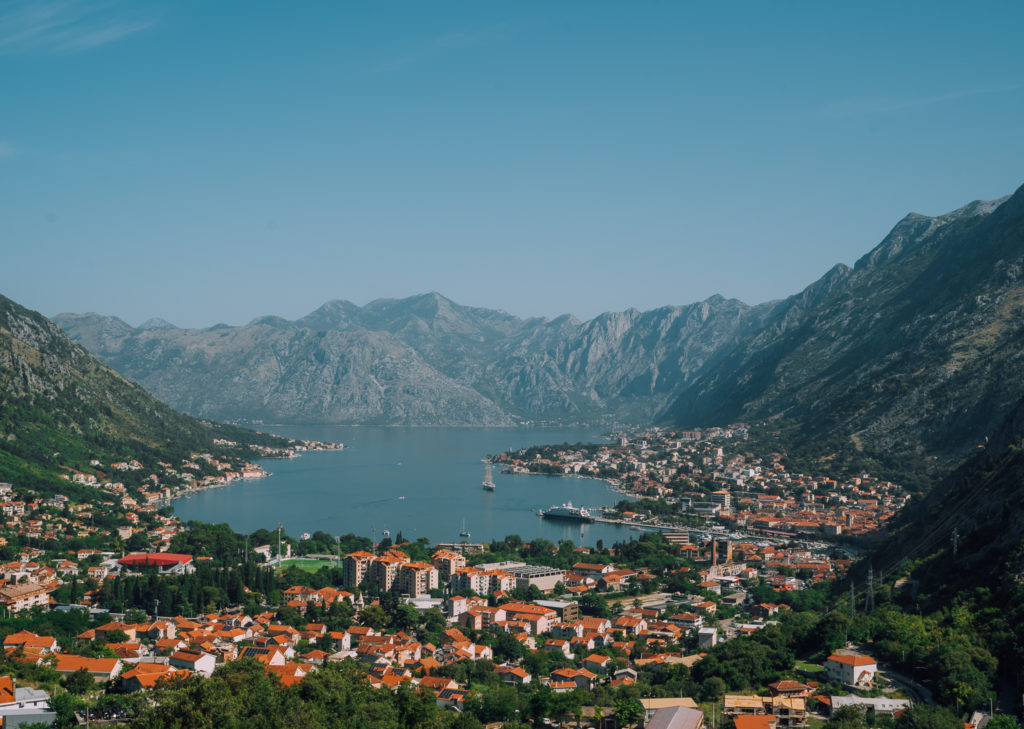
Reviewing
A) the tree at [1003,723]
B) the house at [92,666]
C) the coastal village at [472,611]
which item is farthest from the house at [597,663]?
the house at [92,666]

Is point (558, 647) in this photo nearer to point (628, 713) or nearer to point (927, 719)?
point (628, 713)

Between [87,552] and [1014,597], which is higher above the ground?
[1014,597]

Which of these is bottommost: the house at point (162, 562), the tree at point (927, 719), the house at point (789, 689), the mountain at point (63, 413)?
the house at point (162, 562)

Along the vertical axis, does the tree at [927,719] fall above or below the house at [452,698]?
above

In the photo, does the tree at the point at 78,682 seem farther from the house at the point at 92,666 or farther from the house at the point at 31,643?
the house at the point at 31,643

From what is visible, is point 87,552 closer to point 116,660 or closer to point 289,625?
point 289,625

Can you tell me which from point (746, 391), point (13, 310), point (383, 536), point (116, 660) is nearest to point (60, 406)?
point (13, 310)

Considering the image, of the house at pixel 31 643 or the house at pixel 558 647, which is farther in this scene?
the house at pixel 558 647
